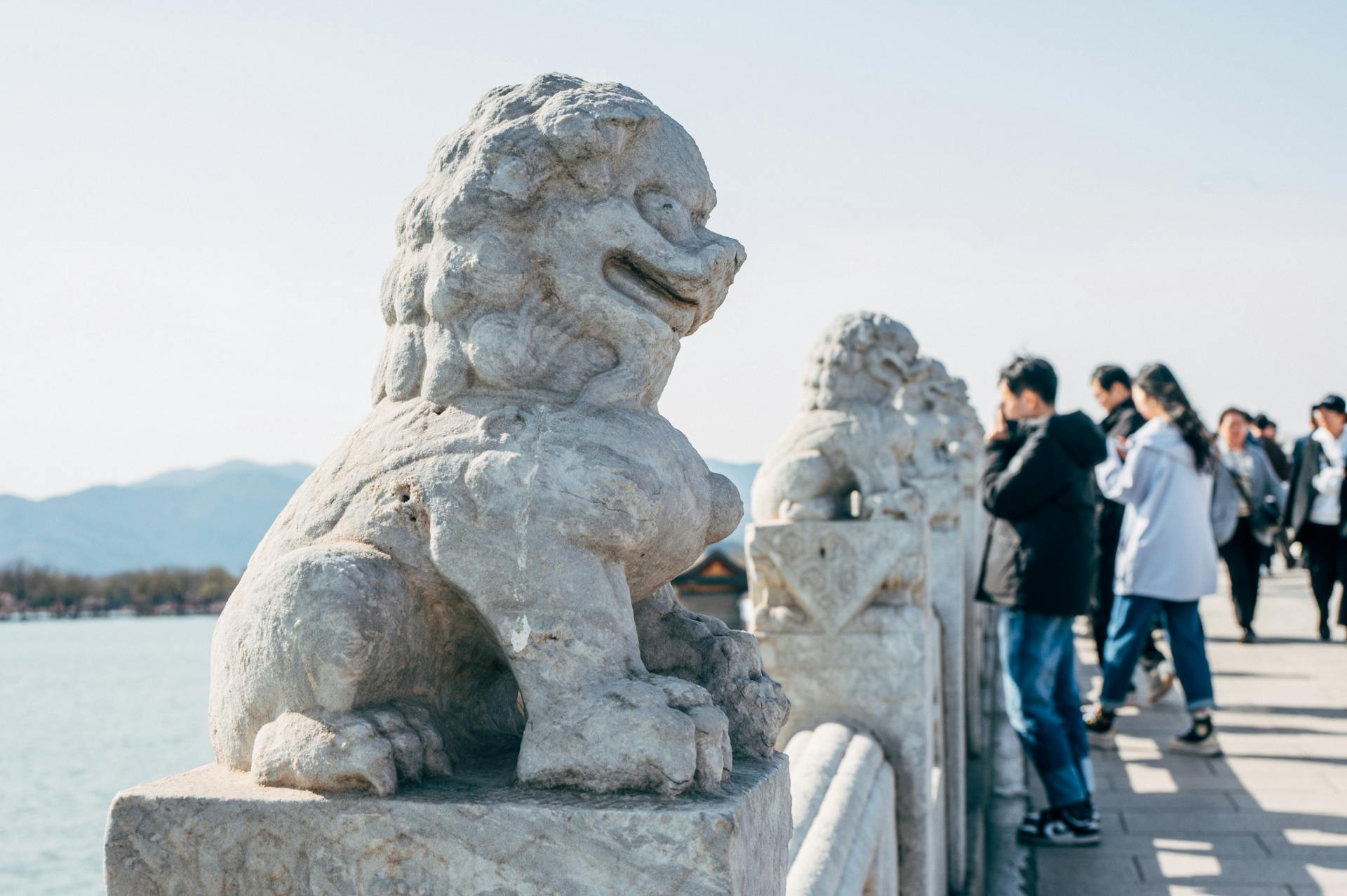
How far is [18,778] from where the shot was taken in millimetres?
5281

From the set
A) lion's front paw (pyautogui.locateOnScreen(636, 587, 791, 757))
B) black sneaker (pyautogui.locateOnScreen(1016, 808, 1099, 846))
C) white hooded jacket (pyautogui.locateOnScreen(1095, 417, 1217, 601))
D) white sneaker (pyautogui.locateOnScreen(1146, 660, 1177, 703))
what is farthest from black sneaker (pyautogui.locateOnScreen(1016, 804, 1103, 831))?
lion's front paw (pyautogui.locateOnScreen(636, 587, 791, 757))

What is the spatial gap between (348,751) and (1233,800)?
226 inches

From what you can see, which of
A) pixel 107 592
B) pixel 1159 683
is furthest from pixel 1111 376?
pixel 107 592

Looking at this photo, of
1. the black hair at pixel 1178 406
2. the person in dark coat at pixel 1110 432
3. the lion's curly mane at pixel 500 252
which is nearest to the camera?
the lion's curly mane at pixel 500 252

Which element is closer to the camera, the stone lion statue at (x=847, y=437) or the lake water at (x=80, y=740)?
the lake water at (x=80, y=740)

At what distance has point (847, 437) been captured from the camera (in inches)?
191

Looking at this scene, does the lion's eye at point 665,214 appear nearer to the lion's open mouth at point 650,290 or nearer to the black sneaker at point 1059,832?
the lion's open mouth at point 650,290

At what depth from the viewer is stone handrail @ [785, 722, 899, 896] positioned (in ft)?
9.07

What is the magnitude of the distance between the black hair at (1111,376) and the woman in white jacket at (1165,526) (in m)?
1.32

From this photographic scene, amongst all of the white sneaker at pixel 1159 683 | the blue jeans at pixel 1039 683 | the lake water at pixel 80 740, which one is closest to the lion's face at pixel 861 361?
the blue jeans at pixel 1039 683

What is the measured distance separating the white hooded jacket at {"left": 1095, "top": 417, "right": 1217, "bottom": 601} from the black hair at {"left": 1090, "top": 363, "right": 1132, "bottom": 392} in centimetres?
147

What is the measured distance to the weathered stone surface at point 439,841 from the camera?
1.58 meters

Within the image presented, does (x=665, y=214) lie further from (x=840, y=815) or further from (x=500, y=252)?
(x=840, y=815)

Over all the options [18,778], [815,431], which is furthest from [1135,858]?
[18,778]
